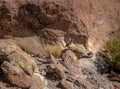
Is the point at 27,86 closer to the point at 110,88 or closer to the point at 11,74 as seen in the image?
the point at 11,74

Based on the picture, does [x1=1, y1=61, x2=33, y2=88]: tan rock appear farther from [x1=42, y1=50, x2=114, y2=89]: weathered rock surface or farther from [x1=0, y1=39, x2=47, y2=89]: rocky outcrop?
[x1=42, y1=50, x2=114, y2=89]: weathered rock surface

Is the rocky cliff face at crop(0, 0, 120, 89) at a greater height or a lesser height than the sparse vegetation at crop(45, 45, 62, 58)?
greater

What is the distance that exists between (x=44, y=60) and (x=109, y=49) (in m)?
1.74

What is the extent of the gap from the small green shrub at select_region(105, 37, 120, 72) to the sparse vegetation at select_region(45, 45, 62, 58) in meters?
1.24

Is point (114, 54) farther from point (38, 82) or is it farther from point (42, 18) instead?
point (38, 82)

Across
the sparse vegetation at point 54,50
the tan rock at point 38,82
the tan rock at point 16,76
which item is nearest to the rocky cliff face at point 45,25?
the sparse vegetation at point 54,50

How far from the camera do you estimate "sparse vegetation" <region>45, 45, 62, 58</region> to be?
289 inches

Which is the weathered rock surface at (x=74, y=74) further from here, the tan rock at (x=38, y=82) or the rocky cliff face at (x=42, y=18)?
the rocky cliff face at (x=42, y=18)

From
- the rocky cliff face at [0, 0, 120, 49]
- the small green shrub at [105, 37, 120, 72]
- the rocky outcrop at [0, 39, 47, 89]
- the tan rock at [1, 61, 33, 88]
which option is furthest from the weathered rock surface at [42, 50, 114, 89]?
the rocky cliff face at [0, 0, 120, 49]

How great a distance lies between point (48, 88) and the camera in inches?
246

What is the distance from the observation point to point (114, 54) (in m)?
7.62

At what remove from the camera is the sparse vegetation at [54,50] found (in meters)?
7.33

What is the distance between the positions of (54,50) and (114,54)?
1489 mm

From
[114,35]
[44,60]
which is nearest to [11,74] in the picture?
[44,60]
